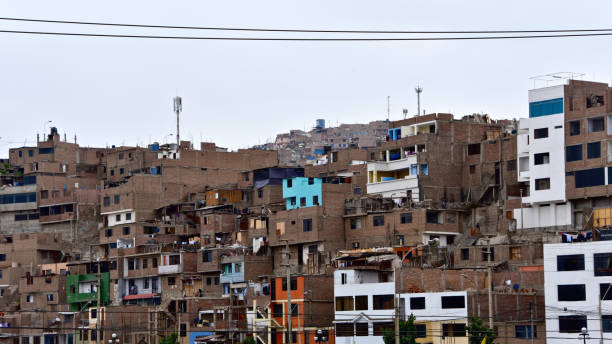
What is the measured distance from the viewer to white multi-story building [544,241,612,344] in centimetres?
6091

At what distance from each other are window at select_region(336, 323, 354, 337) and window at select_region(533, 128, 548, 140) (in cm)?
1502

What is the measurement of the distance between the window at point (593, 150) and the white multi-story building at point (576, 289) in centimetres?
850

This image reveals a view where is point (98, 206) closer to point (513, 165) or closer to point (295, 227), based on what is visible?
point (295, 227)

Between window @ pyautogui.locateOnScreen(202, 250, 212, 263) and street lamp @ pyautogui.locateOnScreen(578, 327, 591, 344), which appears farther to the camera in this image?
window @ pyautogui.locateOnScreen(202, 250, 212, 263)

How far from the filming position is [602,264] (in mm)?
61281

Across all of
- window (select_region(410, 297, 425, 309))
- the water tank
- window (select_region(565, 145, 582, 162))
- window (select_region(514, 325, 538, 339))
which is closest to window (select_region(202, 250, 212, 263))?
window (select_region(410, 297, 425, 309))

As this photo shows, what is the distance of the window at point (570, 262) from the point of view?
61969 millimetres

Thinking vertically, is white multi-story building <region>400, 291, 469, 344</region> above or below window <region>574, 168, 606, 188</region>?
below

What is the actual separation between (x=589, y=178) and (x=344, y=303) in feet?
48.5

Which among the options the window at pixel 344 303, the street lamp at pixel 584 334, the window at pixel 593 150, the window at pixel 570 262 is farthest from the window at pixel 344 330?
the window at pixel 593 150

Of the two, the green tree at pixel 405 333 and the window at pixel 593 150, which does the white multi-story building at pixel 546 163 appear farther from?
the green tree at pixel 405 333

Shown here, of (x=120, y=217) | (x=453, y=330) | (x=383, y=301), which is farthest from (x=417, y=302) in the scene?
(x=120, y=217)

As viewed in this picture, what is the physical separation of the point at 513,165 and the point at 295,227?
13931 mm

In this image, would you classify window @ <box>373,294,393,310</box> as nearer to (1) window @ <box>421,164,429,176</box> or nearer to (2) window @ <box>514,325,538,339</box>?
(2) window @ <box>514,325,538,339</box>
